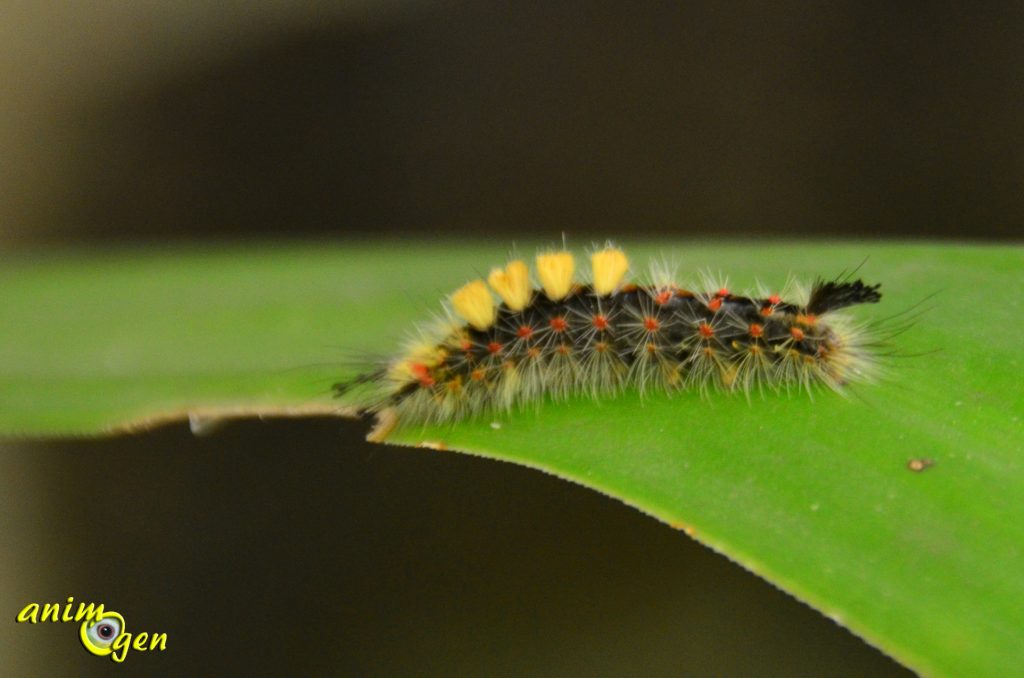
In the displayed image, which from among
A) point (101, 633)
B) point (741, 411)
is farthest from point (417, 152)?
point (741, 411)

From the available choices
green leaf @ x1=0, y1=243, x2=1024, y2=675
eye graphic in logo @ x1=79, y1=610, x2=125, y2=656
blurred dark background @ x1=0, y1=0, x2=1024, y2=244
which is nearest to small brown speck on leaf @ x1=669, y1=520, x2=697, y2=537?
green leaf @ x1=0, y1=243, x2=1024, y2=675

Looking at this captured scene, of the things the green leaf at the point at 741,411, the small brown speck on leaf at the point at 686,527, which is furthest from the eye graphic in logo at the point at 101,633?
the small brown speck on leaf at the point at 686,527

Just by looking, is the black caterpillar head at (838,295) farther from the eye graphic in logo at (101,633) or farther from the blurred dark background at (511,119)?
the blurred dark background at (511,119)

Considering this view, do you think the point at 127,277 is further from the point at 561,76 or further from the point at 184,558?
the point at 561,76

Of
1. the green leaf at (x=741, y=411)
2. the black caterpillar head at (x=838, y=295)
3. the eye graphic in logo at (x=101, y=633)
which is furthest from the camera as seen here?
the eye graphic in logo at (x=101, y=633)

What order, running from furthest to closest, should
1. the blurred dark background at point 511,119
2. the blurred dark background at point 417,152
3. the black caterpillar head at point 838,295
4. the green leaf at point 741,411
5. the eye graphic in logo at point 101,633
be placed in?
1. the blurred dark background at point 511,119
2. the blurred dark background at point 417,152
3. the eye graphic in logo at point 101,633
4. the black caterpillar head at point 838,295
5. the green leaf at point 741,411

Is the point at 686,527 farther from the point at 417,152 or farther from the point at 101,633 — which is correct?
the point at 417,152
